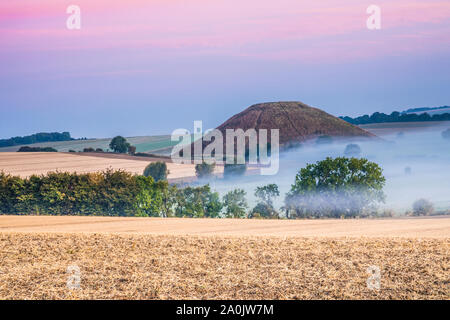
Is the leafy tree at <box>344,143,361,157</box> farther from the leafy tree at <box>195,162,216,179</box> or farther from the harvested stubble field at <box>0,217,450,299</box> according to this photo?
the harvested stubble field at <box>0,217,450,299</box>

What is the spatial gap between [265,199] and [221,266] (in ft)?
90.9

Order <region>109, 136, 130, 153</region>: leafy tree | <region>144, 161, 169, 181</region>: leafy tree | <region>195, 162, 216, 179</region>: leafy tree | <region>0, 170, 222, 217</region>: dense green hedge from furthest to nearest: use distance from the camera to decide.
A: <region>109, 136, 130, 153</region>: leafy tree < <region>195, 162, 216, 179</region>: leafy tree < <region>144, 161, 169, 181</region>: leafy tree < <region>0, 170, 222, 217</region>: dense green hedge

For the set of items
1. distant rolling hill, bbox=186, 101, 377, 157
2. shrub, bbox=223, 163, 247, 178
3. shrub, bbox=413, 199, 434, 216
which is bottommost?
shrub, bbox=413, 199, 434, 216

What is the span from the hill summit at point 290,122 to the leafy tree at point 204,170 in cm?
2549

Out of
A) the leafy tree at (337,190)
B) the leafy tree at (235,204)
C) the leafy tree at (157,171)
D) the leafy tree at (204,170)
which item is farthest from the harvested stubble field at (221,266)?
the leafy tree at (204,170)

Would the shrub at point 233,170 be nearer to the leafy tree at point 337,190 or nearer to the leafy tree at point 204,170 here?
the leafy tree at point 204,170

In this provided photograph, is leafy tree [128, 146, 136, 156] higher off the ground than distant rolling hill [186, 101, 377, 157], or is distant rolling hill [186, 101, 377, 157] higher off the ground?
distant rolling hill [186, 101, 377, 157]

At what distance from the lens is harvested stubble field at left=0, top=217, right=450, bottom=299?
44.5 ft

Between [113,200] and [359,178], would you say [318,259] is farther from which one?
[113,200]

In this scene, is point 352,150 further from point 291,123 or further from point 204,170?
point 204,170

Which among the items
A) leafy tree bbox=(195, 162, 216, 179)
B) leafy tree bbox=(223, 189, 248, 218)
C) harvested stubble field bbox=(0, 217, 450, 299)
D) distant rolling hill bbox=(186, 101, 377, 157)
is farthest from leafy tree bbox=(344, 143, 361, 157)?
harvested stubble field bbox=(0, 217, 450, 299)

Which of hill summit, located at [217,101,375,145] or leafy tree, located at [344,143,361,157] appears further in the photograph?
hill summit, located at [217,101,375,145]

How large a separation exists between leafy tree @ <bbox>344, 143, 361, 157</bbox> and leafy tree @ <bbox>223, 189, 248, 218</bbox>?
38881 millimetres

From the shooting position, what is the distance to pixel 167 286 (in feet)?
46.3
